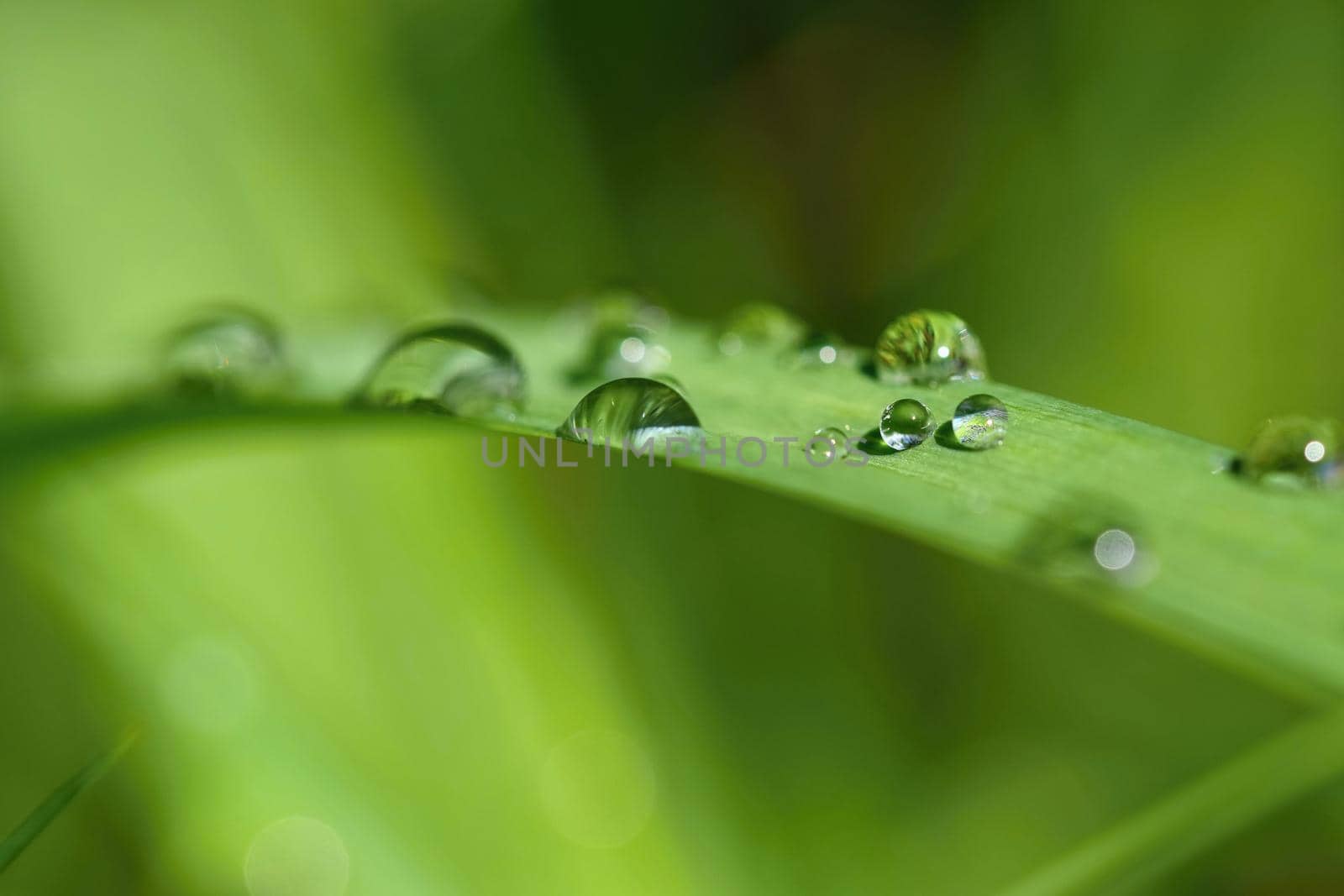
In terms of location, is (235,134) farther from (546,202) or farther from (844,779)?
(844,779)

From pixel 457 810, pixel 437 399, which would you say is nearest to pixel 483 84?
pixel 437 399

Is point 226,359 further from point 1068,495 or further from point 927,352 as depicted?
point 1068,495

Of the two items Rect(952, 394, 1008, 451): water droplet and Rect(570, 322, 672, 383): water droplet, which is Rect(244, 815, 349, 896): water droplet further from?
Rect(952, 394, 1008, 451): water droplet

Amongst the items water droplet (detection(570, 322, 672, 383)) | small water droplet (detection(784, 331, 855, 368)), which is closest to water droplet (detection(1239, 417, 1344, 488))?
small water droplet (detection(784, 331, 855, 368))

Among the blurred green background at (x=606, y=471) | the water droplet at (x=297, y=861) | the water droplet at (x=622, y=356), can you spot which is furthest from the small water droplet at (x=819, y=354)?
the water droplet at (x=297, y=861)

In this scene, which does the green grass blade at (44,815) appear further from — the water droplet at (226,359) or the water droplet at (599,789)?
the water droplet at (599,789)

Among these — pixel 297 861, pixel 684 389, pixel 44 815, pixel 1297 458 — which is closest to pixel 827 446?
pixel 684 389
